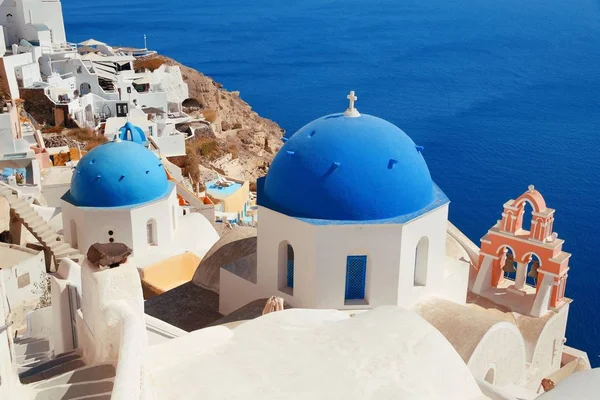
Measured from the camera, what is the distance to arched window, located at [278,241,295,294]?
9594mm

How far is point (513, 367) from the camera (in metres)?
9.59

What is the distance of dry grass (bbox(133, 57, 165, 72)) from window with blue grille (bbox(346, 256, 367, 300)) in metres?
36.6

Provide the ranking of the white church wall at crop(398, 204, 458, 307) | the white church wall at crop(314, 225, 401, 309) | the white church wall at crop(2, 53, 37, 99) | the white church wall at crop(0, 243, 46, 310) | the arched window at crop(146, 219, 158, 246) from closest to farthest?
the white church wall at crop(314, 225, 401, 309) < the white church wall at crop(398, 204, 458, 307) < the white church wall at crop(0, 243, 46, 310) < the arched window at crop(146, 219, 158, 246) < the white church wall at crop(2, 53, 37, 99)

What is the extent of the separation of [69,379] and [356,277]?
504 centimetres

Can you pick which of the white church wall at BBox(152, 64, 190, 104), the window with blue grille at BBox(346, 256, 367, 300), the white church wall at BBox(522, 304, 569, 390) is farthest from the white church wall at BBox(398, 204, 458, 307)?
the white church wall at BBox(152, 64, 190, 104)

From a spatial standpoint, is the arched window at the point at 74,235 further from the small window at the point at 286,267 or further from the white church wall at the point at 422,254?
the white church wall at the point at 422,254

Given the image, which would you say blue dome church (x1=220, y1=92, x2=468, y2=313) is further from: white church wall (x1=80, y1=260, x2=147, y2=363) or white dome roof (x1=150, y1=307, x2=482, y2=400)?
white church wall (x1=80, y1=260, x2=147, y2=363)

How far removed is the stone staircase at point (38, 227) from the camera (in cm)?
1323

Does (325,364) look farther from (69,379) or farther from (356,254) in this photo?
(356,254)

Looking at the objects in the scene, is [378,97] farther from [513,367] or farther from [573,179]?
[513,367]

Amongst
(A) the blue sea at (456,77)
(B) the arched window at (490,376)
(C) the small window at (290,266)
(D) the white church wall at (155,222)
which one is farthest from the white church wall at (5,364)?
(A) the blue sea at (456,77)

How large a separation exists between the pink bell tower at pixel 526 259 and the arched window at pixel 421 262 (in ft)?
8.04

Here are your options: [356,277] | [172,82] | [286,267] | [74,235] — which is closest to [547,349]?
[356,277]

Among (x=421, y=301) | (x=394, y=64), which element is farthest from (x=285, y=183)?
(x=394, y=64)
